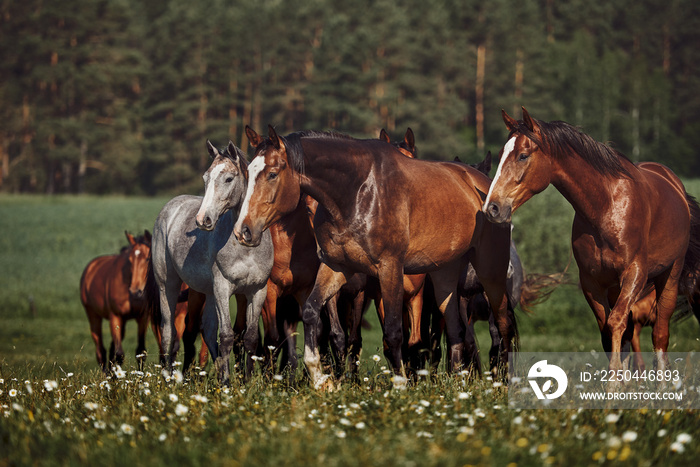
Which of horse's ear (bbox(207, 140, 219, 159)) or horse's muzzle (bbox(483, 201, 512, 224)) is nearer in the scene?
horse's muzzle (bbox(483, 201, 512, 224))

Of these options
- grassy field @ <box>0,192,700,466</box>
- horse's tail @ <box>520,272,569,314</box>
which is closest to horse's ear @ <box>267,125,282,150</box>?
grassy field @ <box>0,192,700,466</box>

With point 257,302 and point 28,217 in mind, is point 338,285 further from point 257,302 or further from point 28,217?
point 28,217

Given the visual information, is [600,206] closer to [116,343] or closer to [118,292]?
[116,343]

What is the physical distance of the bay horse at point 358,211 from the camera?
244 inches

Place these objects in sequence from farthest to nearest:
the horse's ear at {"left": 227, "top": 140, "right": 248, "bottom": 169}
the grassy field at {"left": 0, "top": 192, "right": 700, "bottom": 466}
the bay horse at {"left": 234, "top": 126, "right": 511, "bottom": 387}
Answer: the horse's ear at {"left": 227, "top": 140, "right": 248, "bottom": 169}, the bay horse at {"left": 234, "top": 126, "right": 511, "bottom": 387}, the grassy field at {"left": 0, "top": 192, "right": 700, "bottom": 466}

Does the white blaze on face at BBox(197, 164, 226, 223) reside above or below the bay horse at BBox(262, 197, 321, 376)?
above

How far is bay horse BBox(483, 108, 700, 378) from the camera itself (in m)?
6.40

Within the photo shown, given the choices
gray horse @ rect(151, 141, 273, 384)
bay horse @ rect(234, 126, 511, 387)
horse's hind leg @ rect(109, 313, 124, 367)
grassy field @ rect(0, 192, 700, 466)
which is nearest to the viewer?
grassy field @ rect(0, 192, 700, 466)

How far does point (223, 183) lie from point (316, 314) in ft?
4.63

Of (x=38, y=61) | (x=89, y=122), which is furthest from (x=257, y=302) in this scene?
(x=38, y=61)

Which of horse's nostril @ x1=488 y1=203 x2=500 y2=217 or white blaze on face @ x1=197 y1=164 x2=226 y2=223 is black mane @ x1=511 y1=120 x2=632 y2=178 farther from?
white blaze on face @ x1=197 y1=164 x2=226 y2=223

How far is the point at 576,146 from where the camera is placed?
6.62 metres

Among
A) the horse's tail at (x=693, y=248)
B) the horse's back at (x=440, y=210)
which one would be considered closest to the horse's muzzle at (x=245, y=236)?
the horse's back at (x=440, y=210)

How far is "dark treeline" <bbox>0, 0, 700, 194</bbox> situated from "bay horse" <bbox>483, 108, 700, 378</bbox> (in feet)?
140
